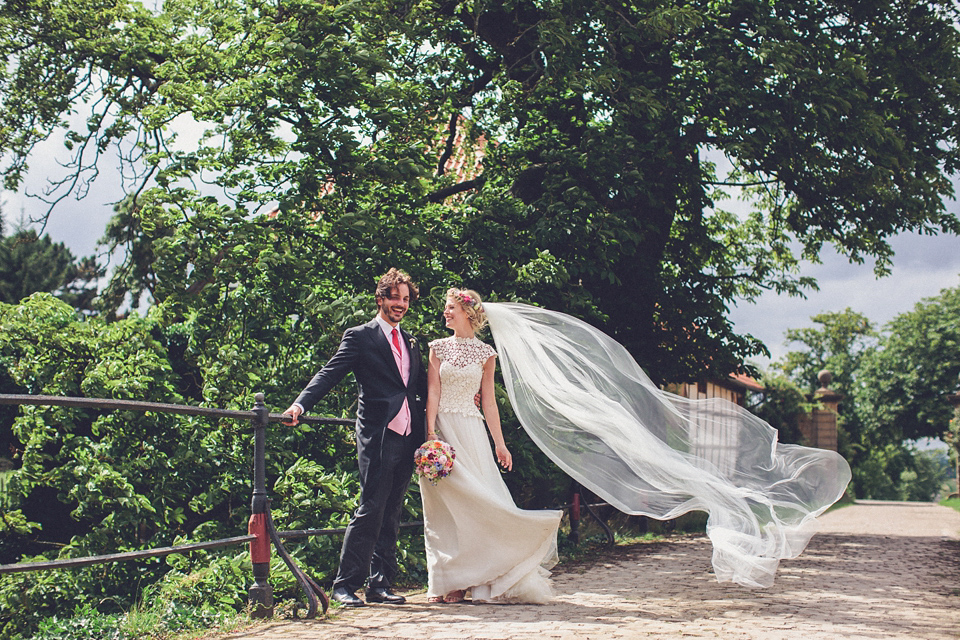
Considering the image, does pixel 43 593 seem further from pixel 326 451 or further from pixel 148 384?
pixel 326 451

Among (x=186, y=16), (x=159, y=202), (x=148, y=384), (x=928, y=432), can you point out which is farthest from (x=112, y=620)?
(x=928, y=432)

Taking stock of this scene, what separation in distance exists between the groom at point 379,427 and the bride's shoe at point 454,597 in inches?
11.4

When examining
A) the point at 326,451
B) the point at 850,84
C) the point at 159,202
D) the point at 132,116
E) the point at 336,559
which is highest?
the point at 850,84

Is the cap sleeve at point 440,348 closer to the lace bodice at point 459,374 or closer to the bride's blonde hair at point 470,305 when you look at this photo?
the lace bodice at point 459,374

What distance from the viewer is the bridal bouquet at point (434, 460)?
511cm

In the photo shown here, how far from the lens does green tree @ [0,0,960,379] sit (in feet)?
26.0

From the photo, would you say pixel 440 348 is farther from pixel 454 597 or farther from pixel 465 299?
pixel 454 597

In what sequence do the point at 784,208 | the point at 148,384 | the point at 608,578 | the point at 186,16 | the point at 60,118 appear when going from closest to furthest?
the point at 608,578 → the point at 148,384 → the point at 186,16 → the point at 60,118 → the point at 784,208

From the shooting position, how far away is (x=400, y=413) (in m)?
5.27

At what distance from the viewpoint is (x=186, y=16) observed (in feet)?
32.4

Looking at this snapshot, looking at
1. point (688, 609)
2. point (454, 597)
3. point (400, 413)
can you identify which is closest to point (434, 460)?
point (400, 413)

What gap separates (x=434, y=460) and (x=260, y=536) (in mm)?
1108

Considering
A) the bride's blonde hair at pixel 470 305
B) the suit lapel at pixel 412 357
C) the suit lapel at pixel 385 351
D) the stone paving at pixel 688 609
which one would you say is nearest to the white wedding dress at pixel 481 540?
the stone paving at pixel 688 609

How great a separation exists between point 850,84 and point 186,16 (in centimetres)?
847
